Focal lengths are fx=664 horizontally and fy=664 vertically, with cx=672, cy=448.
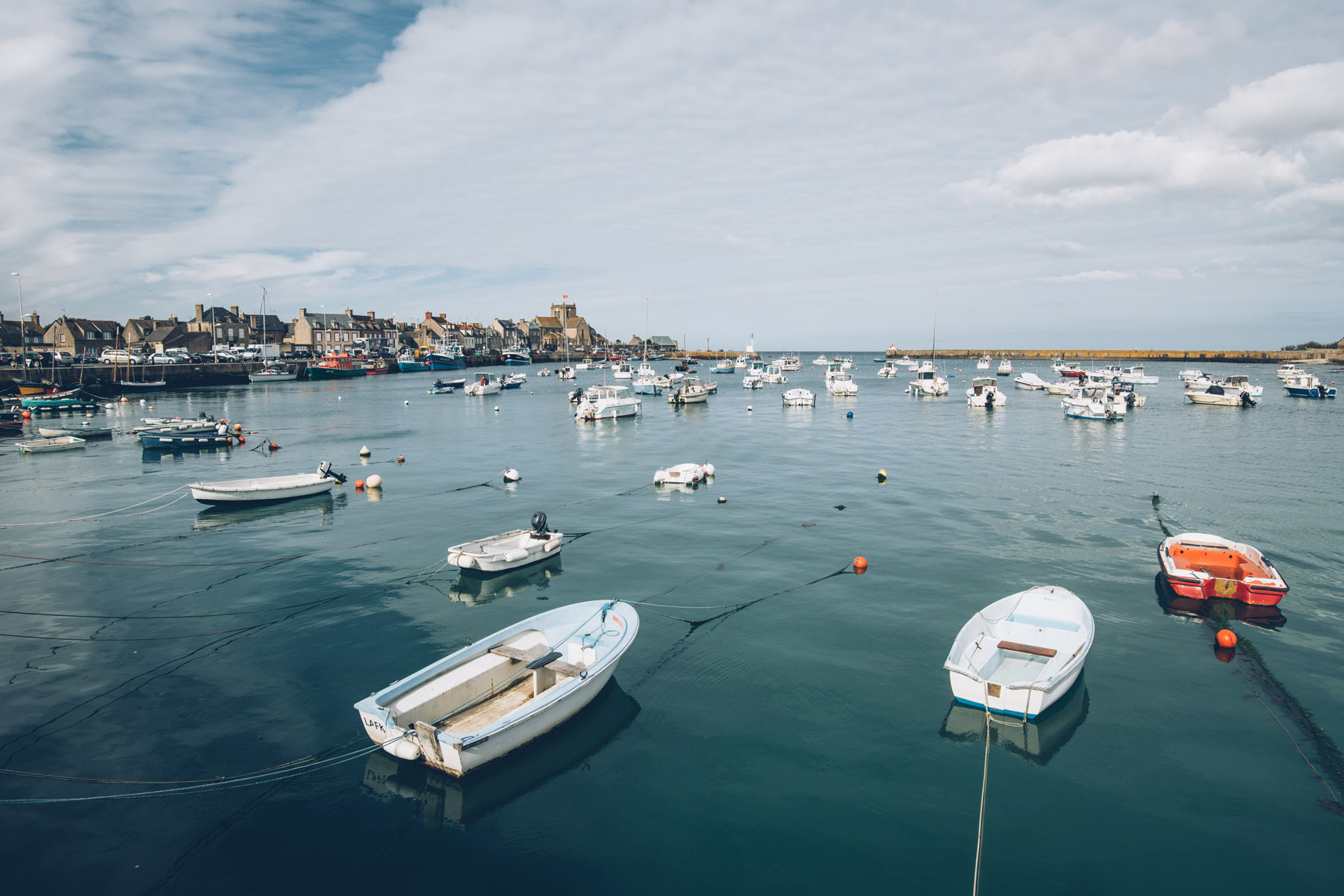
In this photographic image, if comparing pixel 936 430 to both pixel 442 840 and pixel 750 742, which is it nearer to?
pixel 750 742

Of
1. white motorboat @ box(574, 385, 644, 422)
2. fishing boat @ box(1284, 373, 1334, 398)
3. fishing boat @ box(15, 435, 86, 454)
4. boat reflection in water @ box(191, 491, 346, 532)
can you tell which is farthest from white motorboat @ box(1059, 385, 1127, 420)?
fishing boat @ box(15, 435, 86, 454)

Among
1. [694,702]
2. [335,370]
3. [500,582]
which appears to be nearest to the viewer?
[694,702]

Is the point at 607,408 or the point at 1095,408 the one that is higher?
the point at 1095,408

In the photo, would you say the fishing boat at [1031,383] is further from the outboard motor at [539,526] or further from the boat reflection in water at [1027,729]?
the boat reflection in water at [1027,729]

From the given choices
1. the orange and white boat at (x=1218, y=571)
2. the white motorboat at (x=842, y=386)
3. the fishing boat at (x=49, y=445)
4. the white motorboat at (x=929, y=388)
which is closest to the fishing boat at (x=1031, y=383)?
the white motorboat at (x=929, y=388)

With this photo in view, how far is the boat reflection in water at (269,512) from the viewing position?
32.7 m

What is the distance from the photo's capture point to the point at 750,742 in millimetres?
14281

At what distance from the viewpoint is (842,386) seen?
332 feet

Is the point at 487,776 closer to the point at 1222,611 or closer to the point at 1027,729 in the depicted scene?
the point at 1027,729

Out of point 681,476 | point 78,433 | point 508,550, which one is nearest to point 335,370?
point 78,433

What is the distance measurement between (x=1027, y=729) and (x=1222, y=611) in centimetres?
1138

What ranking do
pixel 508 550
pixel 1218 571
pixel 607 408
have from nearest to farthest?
pixel 1218 571 → pixel 508 550 → pixel 607 408

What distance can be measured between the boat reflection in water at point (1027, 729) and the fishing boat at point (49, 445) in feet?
222

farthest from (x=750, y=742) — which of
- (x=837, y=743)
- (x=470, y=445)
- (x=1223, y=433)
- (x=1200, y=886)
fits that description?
(x=1223, y=433)
